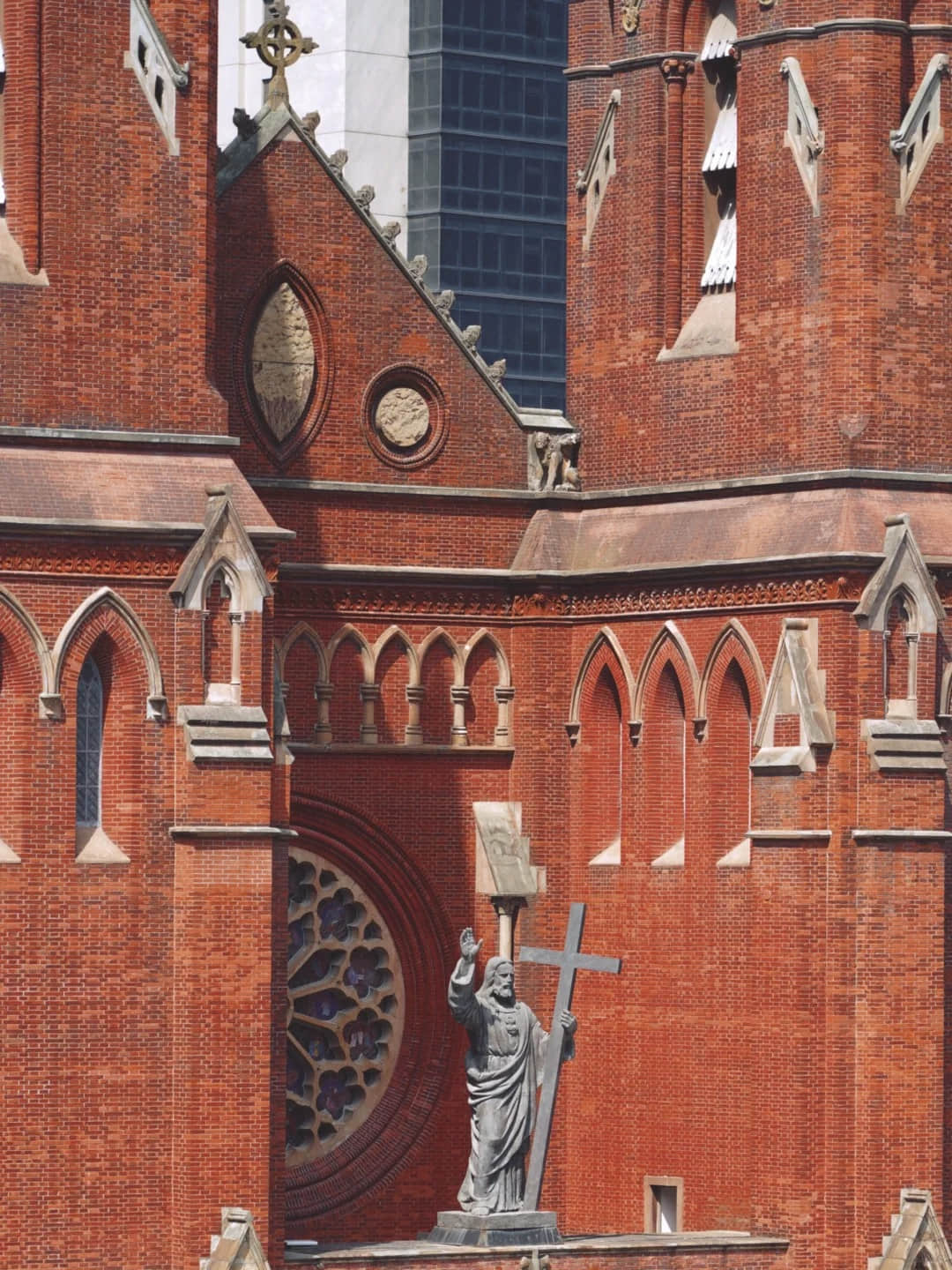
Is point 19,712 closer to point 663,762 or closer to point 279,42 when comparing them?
point 663,762

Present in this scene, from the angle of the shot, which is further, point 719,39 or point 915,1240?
point 719,39

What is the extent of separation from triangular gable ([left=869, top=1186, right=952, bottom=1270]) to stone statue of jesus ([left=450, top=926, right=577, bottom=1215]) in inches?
143

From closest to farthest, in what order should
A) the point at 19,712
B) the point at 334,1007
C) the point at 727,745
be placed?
1. the point at 19,712
2. the point at 727,745
3. the point at 334,1007

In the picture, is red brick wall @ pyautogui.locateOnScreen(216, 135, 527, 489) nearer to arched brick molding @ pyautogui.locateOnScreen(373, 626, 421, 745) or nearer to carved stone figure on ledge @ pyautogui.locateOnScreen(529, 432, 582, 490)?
carved stone figure on ledge @ pyautogui.locateOnScreen(529, 432, 582, 490)

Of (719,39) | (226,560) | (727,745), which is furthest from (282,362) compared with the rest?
(727,745)

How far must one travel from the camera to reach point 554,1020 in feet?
147

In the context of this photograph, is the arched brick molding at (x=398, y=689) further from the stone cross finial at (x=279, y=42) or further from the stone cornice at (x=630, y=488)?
the stone cross finial at (x=279, y=42)

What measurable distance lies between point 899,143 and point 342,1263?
12.5 metres

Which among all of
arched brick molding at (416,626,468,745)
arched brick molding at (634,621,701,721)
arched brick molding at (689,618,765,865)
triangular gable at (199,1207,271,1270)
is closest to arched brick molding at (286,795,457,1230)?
arched brick molding at (416,626,468,745)

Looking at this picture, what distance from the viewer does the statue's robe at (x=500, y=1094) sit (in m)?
45.0

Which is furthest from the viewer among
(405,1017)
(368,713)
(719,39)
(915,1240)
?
(719,39)

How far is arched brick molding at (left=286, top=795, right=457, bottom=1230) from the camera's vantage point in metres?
48.7

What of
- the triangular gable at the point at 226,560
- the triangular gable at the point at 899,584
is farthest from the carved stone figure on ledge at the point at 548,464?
the triangular gable at the point at 226,560

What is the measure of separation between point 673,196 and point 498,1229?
37.3 feet
